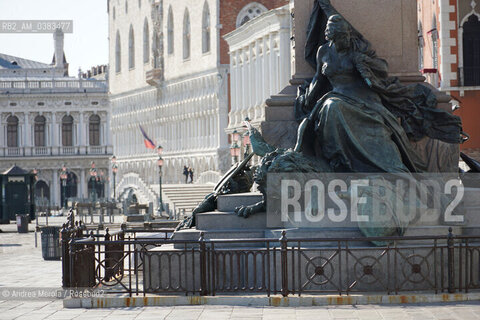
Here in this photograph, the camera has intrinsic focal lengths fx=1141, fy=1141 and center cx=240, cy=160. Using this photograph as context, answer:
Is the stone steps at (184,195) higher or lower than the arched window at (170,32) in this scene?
lower

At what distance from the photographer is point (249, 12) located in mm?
70750

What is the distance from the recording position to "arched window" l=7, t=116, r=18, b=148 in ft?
351

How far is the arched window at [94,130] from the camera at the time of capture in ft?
356

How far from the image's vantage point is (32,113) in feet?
353

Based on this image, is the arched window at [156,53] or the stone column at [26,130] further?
the stone column at [26,130]

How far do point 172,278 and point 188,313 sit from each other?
1.15 meters

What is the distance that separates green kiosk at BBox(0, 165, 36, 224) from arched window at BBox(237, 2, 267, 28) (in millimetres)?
27018

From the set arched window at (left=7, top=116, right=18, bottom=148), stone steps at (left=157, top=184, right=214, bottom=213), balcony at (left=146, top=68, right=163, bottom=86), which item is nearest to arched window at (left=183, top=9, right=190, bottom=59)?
balcony at (left=146, top=68, right=163, bottom=86)

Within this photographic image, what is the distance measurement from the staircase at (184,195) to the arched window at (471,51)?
704 inches

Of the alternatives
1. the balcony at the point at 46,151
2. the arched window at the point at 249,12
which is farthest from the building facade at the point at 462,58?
the balcony at the point at 46,151

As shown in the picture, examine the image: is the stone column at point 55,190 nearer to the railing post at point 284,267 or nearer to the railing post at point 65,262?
the railing post at point 65,262

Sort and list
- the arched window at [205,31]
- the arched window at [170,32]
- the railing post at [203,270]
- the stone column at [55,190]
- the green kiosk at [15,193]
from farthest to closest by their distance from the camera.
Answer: the stone column at [55,190] → the arched window at [170,32] → the arched window at [205,31] → the green kiosk at [15,193] → the railing post at [203,270]

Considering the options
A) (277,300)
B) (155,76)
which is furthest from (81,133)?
(277,300)

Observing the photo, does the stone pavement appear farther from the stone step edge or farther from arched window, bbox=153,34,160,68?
arched window, bbox=153,34,160,68
